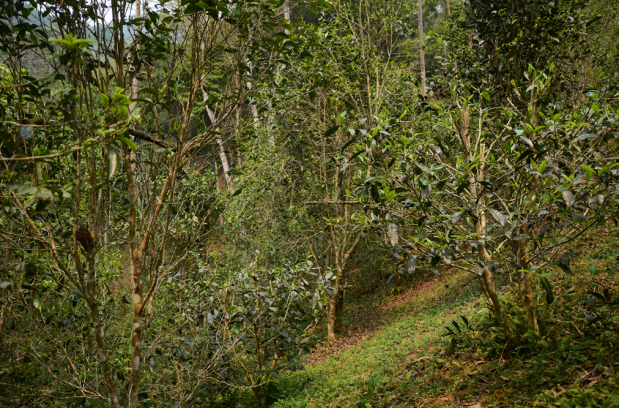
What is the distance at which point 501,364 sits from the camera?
4.09m

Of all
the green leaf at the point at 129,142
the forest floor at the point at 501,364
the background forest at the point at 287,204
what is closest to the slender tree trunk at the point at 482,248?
the background forest at the point at 287,204

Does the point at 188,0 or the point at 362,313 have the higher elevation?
the point at 188,0

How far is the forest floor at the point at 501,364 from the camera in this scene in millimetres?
3445

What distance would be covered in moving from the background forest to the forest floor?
0.10 ft

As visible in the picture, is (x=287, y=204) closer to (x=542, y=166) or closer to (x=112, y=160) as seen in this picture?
(x=542, y=166)

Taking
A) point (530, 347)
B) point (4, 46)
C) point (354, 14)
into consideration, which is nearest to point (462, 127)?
point (530, 347)

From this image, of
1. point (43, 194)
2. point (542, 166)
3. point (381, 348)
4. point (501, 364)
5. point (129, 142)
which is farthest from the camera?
point (381, 348)

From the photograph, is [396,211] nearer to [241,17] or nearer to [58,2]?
[241,17]

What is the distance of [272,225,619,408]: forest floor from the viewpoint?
136 inches

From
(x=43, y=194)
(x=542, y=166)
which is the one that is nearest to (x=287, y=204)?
(x=542, y=166)

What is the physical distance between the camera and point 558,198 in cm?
313

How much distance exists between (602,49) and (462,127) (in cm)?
803

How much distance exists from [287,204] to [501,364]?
6.52 meters

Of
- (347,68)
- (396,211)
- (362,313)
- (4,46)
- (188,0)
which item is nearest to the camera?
(188,0)
